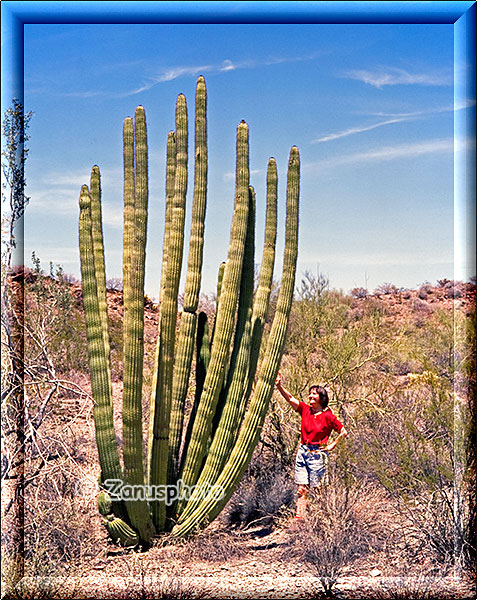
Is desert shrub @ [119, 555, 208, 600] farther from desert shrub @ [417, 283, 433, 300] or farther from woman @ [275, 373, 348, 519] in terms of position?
desert shrub @ [417, 283, 433, 300]

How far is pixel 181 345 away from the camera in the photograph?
6.32m

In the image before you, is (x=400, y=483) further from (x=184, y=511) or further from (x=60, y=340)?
(x=60, y=340)

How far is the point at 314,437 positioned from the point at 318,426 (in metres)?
0.11

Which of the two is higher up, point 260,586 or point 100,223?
point 100,223

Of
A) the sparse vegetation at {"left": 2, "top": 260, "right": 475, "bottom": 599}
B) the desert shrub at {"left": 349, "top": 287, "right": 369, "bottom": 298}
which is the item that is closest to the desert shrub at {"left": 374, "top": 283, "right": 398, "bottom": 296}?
the desert shrub at {"left": 349, "top": 287, "right": 369, "bottom": 298}

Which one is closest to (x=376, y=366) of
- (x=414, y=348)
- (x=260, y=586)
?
(x=414, y=348)

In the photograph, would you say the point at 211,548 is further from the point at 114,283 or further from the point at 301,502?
the point at 114,283

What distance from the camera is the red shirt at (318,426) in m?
7.07

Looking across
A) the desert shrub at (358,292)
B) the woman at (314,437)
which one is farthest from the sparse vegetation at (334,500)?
the desert shrub at (358,292)

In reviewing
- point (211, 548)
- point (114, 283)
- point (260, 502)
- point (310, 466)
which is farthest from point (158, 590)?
point (114, 283)

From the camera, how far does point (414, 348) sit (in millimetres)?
13047

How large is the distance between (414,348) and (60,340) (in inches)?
240

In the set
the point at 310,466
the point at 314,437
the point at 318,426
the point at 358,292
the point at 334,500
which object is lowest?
the point at 334,500

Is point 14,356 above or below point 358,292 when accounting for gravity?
below
